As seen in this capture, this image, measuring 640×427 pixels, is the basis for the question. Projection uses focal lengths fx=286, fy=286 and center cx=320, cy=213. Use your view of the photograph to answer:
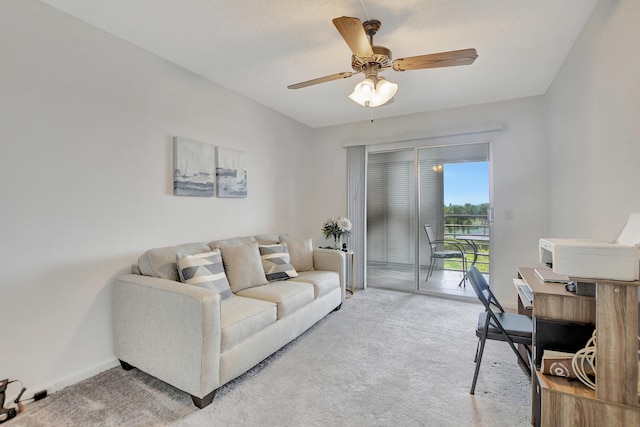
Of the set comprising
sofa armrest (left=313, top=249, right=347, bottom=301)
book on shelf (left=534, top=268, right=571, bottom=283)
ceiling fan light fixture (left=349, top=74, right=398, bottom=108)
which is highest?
ceiling fan light fixture (left=349, top=74, right=398, bottom=108)

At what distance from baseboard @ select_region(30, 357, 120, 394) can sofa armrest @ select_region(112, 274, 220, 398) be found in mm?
138

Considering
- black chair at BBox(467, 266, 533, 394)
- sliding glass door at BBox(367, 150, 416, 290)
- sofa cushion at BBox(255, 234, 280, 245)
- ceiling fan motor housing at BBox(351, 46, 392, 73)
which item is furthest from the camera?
sliding glass door at BBox(367, 150, 416, 290)

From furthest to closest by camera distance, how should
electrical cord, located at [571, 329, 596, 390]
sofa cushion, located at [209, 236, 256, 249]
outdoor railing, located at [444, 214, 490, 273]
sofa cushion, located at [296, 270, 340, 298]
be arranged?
1. outdoor railing, located at [444, 214, 490, 273]
2. sofa cushion, located at [296, 270, 340, 298]
3. sofa cushion, located at [209, 236, 256, 249]
4. electrical cord, located at [571, 329, 596, 390]

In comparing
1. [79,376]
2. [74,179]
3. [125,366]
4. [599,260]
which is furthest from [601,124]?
[79,376]

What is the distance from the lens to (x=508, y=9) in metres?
1.91

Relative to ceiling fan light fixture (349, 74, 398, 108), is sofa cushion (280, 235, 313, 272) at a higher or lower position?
lower

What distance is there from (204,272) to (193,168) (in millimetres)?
1107

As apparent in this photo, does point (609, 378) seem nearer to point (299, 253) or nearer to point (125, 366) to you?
point (299, 253)

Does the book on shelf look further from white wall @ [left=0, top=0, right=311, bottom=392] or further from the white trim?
white wall @ [left=0, top=0, right=311, bottom=392]

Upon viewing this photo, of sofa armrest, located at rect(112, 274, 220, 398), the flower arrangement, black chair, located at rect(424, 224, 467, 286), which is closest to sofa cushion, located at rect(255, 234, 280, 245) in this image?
the flower arrangement

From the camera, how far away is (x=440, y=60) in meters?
1.89

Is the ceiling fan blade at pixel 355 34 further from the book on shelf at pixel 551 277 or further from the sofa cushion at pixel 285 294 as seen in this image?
the sofa cushion at pixel 285 294

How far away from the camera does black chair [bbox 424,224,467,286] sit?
3.95 m

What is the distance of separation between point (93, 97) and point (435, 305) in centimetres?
402
